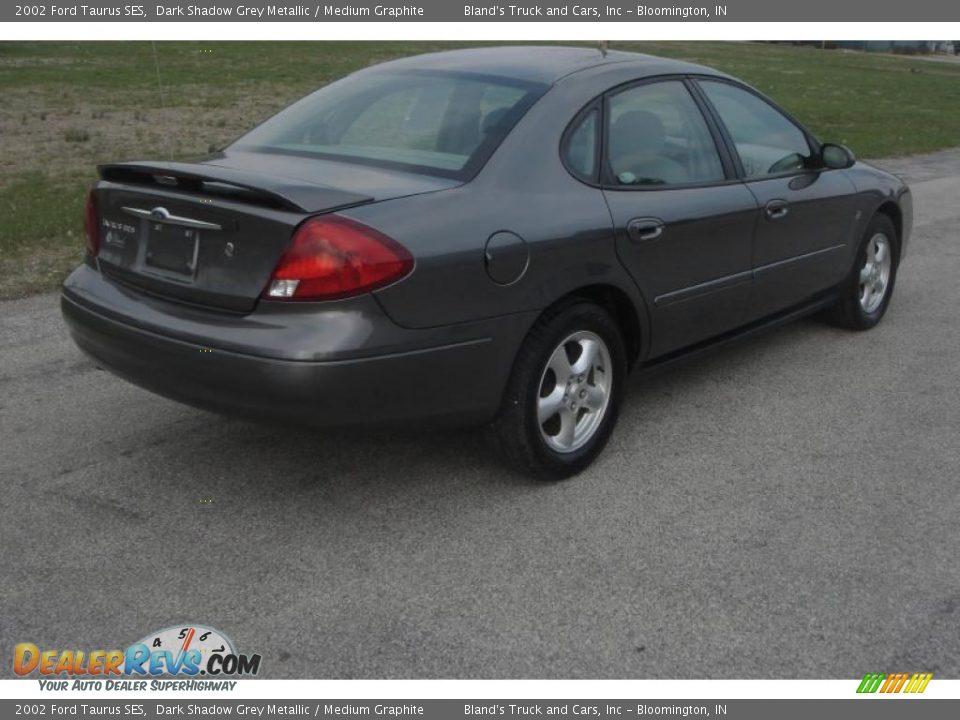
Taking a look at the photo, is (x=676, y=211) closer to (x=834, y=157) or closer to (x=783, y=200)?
(x=783, y=200)

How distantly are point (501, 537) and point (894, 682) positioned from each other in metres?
1.31

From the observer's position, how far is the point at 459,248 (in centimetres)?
358

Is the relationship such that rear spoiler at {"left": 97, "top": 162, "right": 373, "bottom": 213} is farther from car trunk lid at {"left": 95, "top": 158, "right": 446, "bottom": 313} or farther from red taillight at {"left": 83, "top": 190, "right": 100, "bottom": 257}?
red taillight at {"left": 83, "top": 190, "right": 100, "bottom": 257}

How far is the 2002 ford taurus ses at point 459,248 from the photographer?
3.43 metres

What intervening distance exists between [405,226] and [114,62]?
2821cm

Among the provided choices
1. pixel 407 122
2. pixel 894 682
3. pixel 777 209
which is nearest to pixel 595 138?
pixel 407 122

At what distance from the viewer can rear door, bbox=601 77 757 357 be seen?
169 inches

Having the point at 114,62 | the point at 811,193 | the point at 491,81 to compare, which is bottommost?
the point at 114,62

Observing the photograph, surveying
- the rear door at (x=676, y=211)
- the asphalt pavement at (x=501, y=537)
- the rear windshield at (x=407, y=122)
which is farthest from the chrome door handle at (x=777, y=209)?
the rear windshield at (x=407, y=122)

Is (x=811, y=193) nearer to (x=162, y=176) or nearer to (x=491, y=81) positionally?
(x=491, y=81)

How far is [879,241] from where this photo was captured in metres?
6.25

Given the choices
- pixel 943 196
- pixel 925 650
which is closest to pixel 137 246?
pixel 925 650

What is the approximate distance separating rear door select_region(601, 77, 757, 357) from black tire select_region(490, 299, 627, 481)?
0.89 ft

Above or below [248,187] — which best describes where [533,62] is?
above
